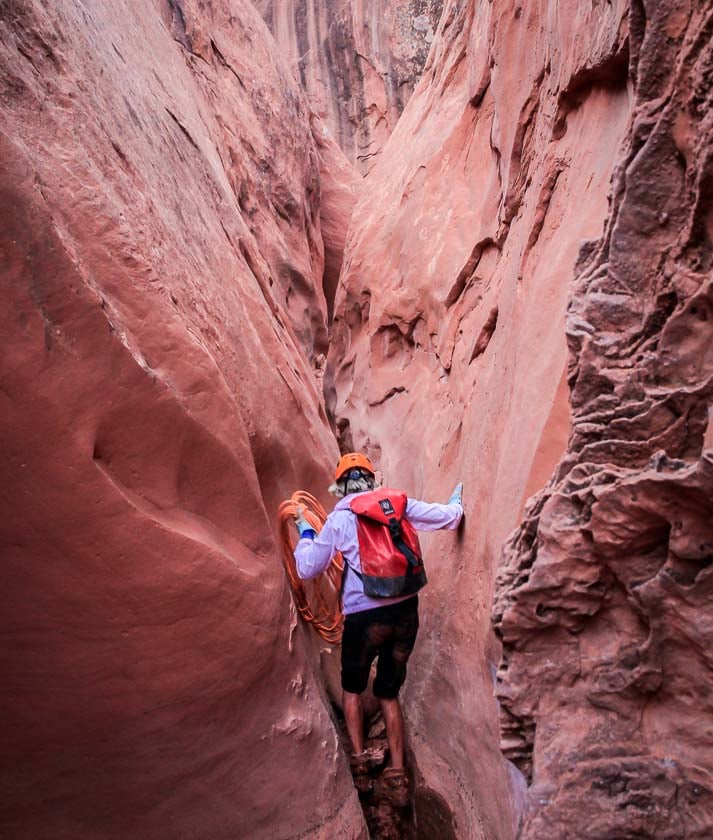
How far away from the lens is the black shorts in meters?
3.33

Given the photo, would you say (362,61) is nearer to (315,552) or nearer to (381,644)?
(315,552)

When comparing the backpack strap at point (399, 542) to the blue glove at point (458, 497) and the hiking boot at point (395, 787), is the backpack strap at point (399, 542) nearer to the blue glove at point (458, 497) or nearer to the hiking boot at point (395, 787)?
the blue glove at point (458, 497)

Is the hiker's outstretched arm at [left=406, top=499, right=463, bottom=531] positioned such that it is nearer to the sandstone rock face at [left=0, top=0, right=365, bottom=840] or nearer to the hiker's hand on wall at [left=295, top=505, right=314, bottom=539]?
the hiker's hand on wall at [left=295, top=505, right=314, bottom=539]

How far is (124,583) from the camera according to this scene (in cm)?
251

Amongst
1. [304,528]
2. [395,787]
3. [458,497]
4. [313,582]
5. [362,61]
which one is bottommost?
[395,787]

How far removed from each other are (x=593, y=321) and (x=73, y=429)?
1.70 metres

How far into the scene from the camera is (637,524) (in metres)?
1.70

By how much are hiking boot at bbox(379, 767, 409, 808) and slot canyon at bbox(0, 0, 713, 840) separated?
6 centimetres

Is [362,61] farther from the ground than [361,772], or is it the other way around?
[362,61]

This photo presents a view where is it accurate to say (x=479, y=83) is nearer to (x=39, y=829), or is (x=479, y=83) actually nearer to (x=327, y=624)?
(x=327, y=624)

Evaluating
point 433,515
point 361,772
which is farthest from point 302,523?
point 361,772

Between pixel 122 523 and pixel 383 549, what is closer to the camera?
Answer: pixel 122 523

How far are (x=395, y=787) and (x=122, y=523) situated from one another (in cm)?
193

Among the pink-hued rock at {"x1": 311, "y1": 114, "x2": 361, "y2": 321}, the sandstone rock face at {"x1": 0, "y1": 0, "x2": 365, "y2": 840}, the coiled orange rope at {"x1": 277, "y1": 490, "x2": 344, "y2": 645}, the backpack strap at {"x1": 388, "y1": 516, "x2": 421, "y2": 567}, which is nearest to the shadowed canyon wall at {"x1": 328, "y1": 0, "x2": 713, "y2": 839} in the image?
the backpack strap at {"x1": 388, "y1": 516, "x2": 421, "y2": 567}
